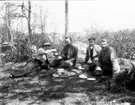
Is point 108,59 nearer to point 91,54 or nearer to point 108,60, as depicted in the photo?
point 108,60

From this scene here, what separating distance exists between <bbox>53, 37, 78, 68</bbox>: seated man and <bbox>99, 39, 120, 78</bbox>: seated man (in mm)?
1719

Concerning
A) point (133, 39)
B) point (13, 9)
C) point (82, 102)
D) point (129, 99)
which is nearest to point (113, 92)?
point (129, 99)

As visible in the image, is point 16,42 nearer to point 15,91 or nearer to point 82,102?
point 15,91

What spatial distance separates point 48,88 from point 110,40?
568cm

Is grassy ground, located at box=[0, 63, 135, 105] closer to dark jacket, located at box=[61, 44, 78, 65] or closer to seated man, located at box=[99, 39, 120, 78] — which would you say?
seated man, located at box=[99, 39, 120, 78]

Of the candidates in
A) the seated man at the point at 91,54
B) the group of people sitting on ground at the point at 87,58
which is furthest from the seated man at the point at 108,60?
the seated man at the point at 91,54

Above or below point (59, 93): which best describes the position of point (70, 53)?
above

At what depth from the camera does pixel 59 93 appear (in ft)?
13.6

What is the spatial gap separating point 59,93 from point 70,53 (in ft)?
10.6

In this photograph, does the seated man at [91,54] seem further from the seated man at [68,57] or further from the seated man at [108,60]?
the seated man at [108,60]

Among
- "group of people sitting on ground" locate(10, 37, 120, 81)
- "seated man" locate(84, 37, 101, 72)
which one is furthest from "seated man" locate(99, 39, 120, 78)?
"seated man" locate(84, 37, 101, 72)

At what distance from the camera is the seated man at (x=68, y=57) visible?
6.95 m

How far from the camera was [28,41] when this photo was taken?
32.7ft

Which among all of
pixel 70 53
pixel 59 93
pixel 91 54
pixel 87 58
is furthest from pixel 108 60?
pixel 70 53
